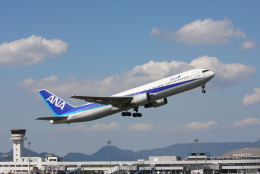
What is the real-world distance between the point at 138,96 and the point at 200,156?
373 feet

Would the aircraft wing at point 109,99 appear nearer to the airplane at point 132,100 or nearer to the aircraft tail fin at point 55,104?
the airplane at point 132,100

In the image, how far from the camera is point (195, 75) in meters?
78.2

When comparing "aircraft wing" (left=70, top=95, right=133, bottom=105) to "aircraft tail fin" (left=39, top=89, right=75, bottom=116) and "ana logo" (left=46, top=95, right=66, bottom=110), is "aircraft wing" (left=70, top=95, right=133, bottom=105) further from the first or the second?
"ana logo" (left=46, top=95, right=66, bottom=110)

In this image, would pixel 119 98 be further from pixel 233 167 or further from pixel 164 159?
pixel 164 159

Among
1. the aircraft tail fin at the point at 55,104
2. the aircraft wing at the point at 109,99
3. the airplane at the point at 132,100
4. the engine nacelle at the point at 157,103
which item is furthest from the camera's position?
the aircraft tail fin at the point at 55,104

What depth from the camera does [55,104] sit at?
10075cm

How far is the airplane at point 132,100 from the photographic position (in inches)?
3095

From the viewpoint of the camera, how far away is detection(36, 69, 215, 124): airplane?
7862 centimetres

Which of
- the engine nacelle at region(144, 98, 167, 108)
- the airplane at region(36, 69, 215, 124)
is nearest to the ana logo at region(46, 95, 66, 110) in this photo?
the airplane at region(36, 69, 215, 124)

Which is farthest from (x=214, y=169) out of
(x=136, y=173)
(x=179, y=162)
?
(x=179, y=162)

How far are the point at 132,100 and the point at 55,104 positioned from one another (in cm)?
2401

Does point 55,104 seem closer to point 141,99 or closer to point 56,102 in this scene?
point 56,102

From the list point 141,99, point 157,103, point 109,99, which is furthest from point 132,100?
point 157,103

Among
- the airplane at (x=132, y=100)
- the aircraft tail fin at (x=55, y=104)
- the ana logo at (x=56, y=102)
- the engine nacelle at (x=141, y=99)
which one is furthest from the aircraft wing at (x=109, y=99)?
the ana logo at (x=56, y=102)
